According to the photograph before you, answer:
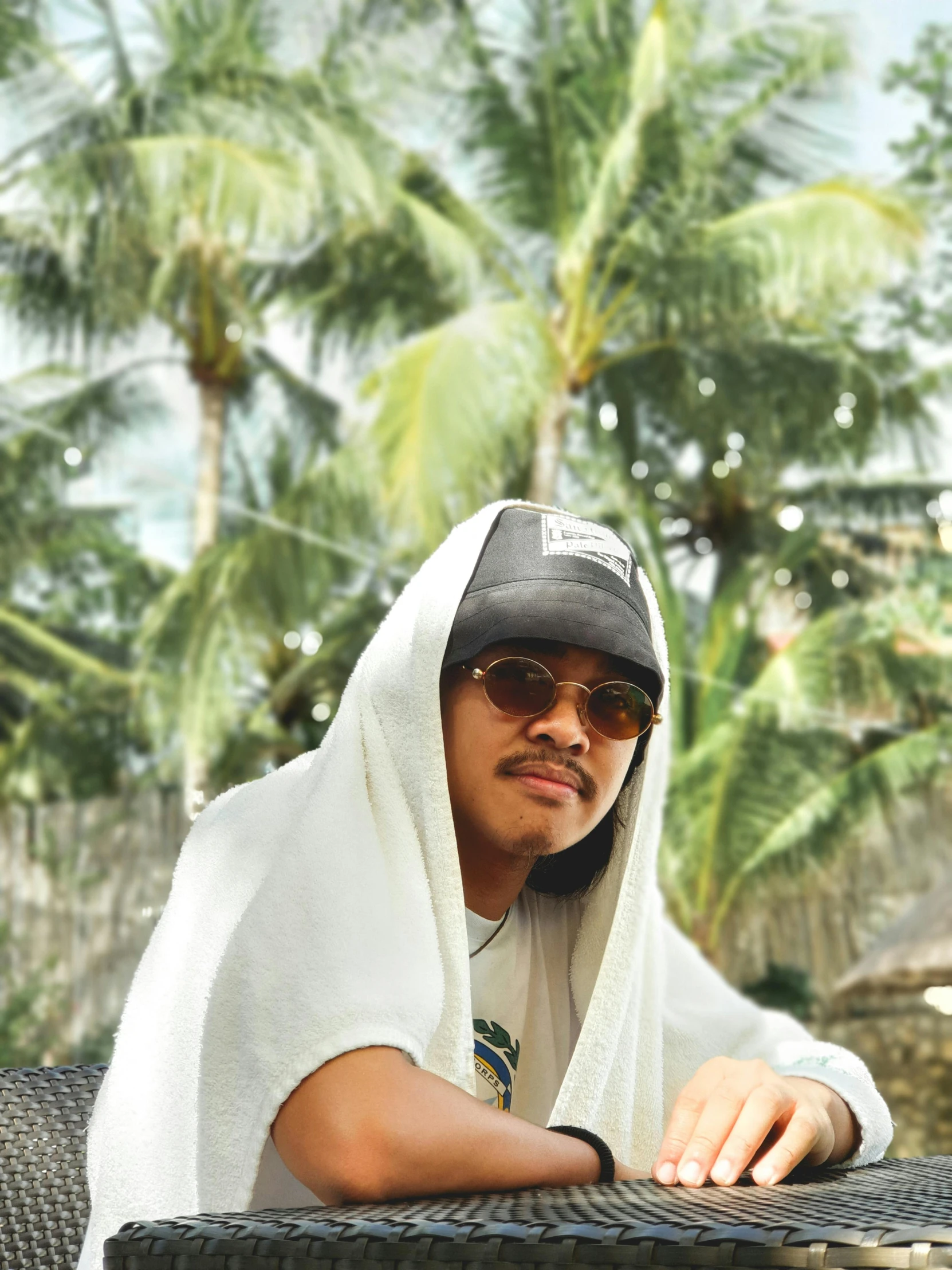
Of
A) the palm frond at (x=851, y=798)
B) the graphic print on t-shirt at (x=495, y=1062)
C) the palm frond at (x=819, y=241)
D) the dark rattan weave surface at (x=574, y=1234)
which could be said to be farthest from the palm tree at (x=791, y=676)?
the dark rattan weave surface at (x=574, y=1234)

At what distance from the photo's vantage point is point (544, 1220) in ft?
3.00

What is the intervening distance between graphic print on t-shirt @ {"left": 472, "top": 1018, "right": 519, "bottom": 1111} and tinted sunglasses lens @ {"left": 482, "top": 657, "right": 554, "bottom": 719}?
0.34m

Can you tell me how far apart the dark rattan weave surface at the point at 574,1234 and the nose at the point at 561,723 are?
21.3 inches

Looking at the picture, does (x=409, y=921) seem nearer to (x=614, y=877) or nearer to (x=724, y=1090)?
(x=724, y=1090)

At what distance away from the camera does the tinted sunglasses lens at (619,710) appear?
1574 mm

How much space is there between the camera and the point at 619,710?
159 centimetres

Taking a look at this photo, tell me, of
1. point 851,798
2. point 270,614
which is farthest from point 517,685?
point 270,614

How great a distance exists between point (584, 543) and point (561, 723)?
20 cm

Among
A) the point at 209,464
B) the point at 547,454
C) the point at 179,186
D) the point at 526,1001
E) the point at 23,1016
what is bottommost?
the point at 23,1016

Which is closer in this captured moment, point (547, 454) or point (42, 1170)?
point (42, 1170)

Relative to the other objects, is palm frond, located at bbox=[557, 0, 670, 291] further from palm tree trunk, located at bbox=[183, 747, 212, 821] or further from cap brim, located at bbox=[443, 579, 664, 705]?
cap brim, located at bbox=[443, 579, 664, 705]

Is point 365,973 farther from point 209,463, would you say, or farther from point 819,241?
point 209,463

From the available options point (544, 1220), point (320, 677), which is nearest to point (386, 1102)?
point (544, 1220)

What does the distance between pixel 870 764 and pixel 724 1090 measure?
11.4m
